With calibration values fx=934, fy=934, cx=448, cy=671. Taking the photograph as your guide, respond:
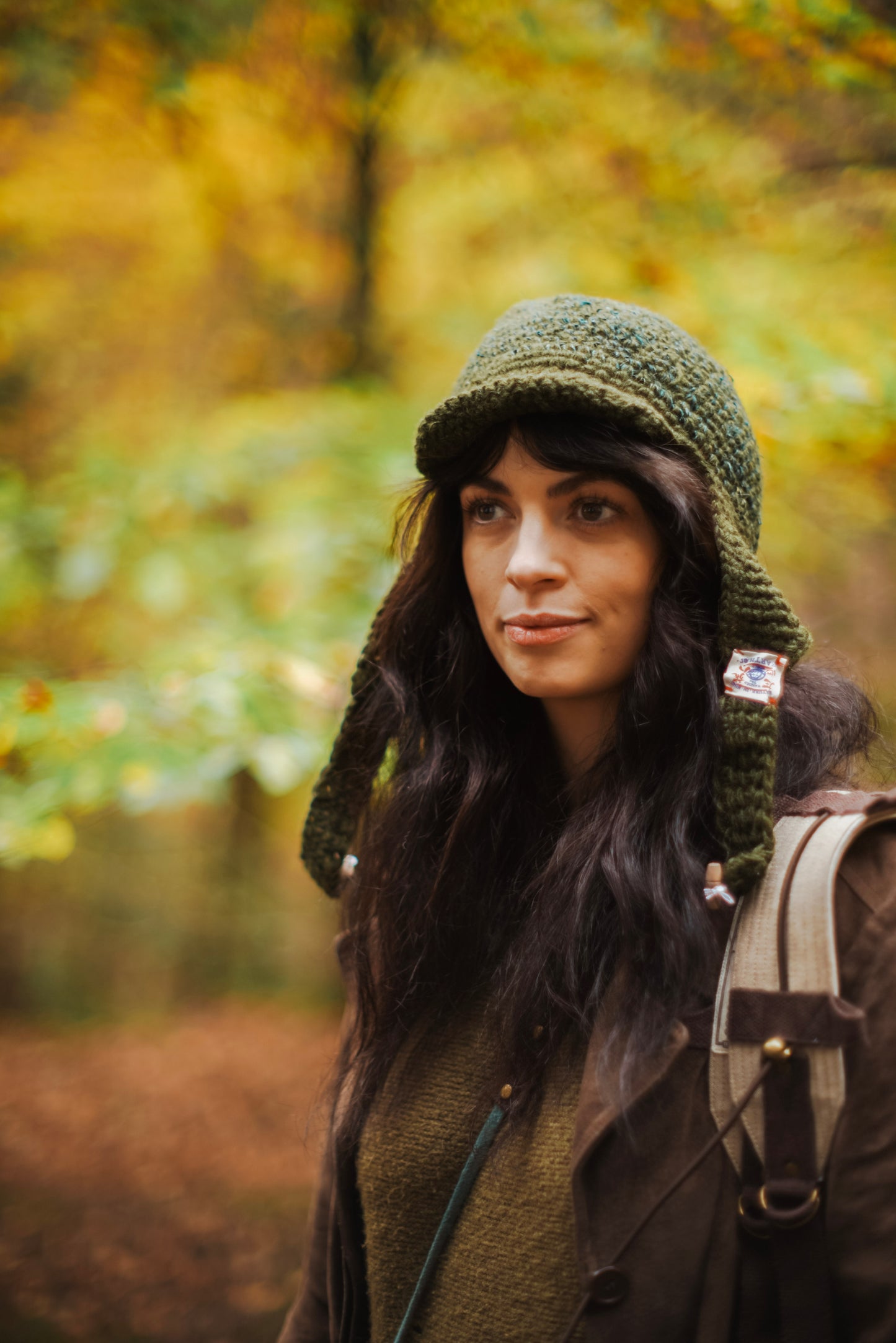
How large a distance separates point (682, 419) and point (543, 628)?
42cm

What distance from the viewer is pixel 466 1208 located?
154cm

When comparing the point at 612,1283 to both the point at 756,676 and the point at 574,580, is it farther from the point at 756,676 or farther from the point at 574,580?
the point at 574,580

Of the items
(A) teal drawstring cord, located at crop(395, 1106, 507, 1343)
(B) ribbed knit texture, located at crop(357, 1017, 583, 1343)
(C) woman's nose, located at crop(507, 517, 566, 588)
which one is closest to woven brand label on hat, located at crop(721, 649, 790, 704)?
(C) woman's nose, located at crop(507, 517, 566, 588)

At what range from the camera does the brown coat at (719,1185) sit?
120 centimetres

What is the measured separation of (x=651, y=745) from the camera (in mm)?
1607

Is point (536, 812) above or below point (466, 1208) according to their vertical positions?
above

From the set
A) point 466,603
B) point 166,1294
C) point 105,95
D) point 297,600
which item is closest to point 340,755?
point 466,603

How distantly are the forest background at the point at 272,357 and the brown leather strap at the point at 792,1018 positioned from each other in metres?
0.81

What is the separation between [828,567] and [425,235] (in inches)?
112

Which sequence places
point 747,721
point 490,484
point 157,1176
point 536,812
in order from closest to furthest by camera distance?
point 747,721, point 490,484, point 536,812, point 157,1176

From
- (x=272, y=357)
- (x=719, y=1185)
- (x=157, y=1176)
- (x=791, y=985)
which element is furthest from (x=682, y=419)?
(x=272, y=357)

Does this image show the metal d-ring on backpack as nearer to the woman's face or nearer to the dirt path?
the woman's face

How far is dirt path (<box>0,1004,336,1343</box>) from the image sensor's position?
352 cm

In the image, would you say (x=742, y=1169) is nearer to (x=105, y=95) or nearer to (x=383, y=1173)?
(x=383, y=1173)
